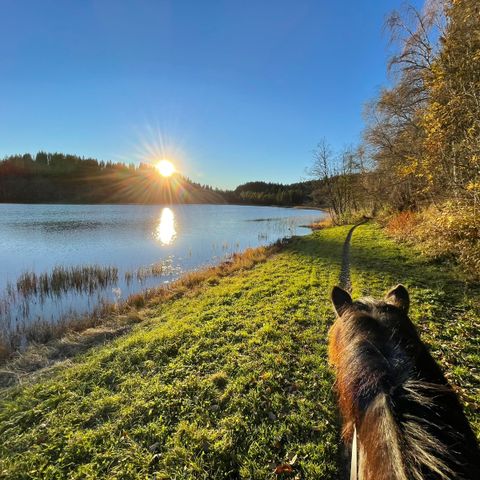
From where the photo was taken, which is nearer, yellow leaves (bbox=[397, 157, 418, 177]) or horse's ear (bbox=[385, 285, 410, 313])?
horse's ear (bbox=[385, 285, 410, 313])

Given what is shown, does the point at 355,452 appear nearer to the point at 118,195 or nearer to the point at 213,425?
the point at 213,425

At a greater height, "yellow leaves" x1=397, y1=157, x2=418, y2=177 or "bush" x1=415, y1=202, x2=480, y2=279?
"yellow leaves" x1=397, y1=157, x2=418, y2=177

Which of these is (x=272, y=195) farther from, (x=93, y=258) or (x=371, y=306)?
(x=371, y=306)

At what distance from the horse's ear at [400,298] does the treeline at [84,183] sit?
118391mm

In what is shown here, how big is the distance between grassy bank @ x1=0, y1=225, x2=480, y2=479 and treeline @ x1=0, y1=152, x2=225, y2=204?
376ft

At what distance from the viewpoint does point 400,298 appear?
95.0 inches

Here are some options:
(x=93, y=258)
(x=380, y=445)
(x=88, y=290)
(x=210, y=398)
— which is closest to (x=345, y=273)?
(x=210, y=398)

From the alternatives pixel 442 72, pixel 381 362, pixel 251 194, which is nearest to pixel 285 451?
pixel 381 362

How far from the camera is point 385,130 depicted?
64.8 feet

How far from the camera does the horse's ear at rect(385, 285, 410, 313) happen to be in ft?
7.64

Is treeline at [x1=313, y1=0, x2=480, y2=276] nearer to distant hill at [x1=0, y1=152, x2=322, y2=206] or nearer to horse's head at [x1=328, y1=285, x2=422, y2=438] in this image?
horse's head at [x1=328, y1=285, x2=422, y2=438]

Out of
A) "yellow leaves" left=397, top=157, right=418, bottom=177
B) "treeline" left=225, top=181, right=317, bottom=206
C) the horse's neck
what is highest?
"treeline" left=225, top=181, right=317, bottom=206

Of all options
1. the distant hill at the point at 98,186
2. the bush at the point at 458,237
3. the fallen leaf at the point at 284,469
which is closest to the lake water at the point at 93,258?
the fallen leaf at the point at 284,469

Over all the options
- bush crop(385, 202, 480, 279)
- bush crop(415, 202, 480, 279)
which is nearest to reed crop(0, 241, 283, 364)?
bush crop(385, 202, 480, 279)
